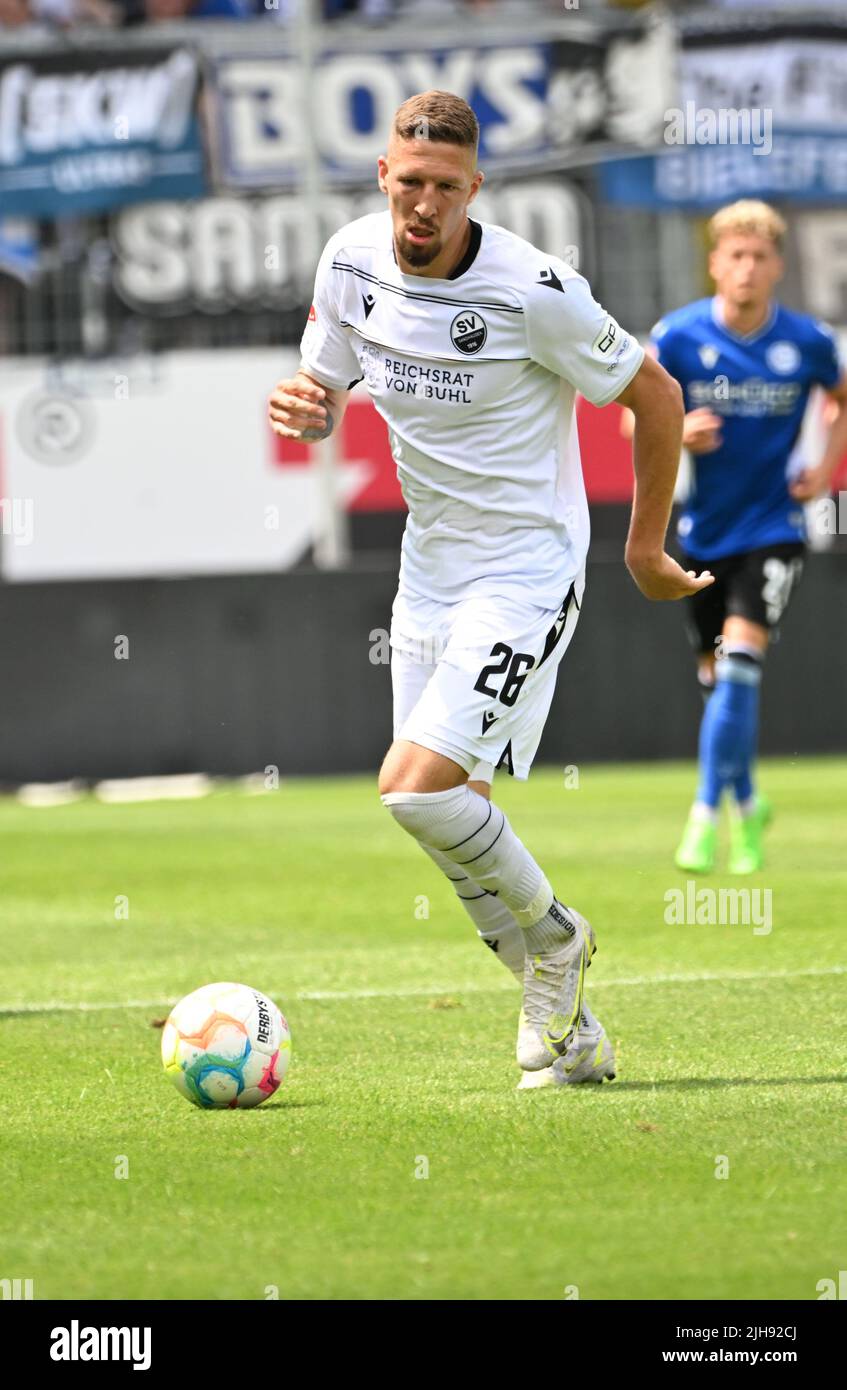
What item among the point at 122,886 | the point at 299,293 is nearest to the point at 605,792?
the point at 122,886

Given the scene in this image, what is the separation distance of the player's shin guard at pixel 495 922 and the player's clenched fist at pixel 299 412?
1.15 metres

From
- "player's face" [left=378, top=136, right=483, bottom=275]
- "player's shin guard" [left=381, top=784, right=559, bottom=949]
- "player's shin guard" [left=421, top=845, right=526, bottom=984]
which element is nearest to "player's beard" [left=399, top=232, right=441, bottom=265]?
"player's face" [left=378, top=136, right=483, bottom=275]

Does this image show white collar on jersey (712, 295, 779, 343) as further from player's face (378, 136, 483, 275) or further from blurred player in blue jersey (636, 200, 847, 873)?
player's face (378, 136, 483, 275)

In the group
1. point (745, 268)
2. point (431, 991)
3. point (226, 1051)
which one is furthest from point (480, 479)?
point (745, 268)

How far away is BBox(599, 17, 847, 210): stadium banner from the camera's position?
97.6 feet

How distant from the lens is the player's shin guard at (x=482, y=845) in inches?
227

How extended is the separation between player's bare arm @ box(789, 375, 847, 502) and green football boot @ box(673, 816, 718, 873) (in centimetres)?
154

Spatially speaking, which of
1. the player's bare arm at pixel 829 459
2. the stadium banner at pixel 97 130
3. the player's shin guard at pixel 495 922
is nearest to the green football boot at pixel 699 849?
the player's bare arm at pixel 829 459

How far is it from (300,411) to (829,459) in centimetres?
528

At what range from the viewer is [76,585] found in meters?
18.2

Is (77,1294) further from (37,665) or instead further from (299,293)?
(299,293)

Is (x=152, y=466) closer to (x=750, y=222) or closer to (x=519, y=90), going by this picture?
(x=519, y=90)

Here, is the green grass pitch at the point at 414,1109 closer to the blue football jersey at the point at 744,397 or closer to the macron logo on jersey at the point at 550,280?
the blue football jersey at the point at 744,397
